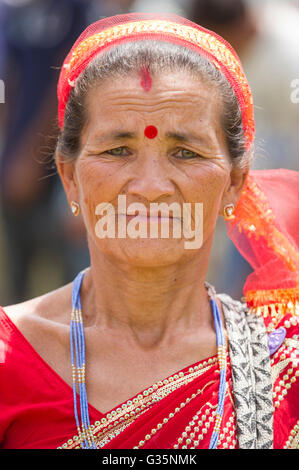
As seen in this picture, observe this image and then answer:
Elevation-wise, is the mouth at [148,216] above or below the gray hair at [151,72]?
below

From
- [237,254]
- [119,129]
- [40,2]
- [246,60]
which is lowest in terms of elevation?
[237,254]

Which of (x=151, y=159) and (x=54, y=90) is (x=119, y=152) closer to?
(x=151, y=159)

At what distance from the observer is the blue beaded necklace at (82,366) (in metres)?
2.26

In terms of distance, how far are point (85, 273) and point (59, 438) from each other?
0.71 meters

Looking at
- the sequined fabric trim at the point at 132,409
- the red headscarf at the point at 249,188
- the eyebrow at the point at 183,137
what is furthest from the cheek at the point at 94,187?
the sequined fabric trim at the point at 132,409

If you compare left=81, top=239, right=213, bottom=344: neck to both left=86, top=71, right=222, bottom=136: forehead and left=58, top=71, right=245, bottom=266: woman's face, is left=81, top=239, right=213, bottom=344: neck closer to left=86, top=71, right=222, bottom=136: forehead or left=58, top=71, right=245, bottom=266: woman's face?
left=58, top=71, right=245, bottom=266: woman's face

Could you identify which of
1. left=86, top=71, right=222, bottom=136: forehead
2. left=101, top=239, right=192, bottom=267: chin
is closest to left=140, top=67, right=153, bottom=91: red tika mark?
left=86, top=71, right=222, bottom=136: forehead

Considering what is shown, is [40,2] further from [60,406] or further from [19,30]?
[60,406]

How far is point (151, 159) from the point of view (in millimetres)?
2291

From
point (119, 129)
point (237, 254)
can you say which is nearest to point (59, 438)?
A: point (119, 129)

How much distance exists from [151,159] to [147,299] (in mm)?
556

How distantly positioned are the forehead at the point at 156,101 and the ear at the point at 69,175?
261 millimetres

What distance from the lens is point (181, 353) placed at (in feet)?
8.14

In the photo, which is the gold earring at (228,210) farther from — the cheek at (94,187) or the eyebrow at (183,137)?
the cheek at (94,187)
